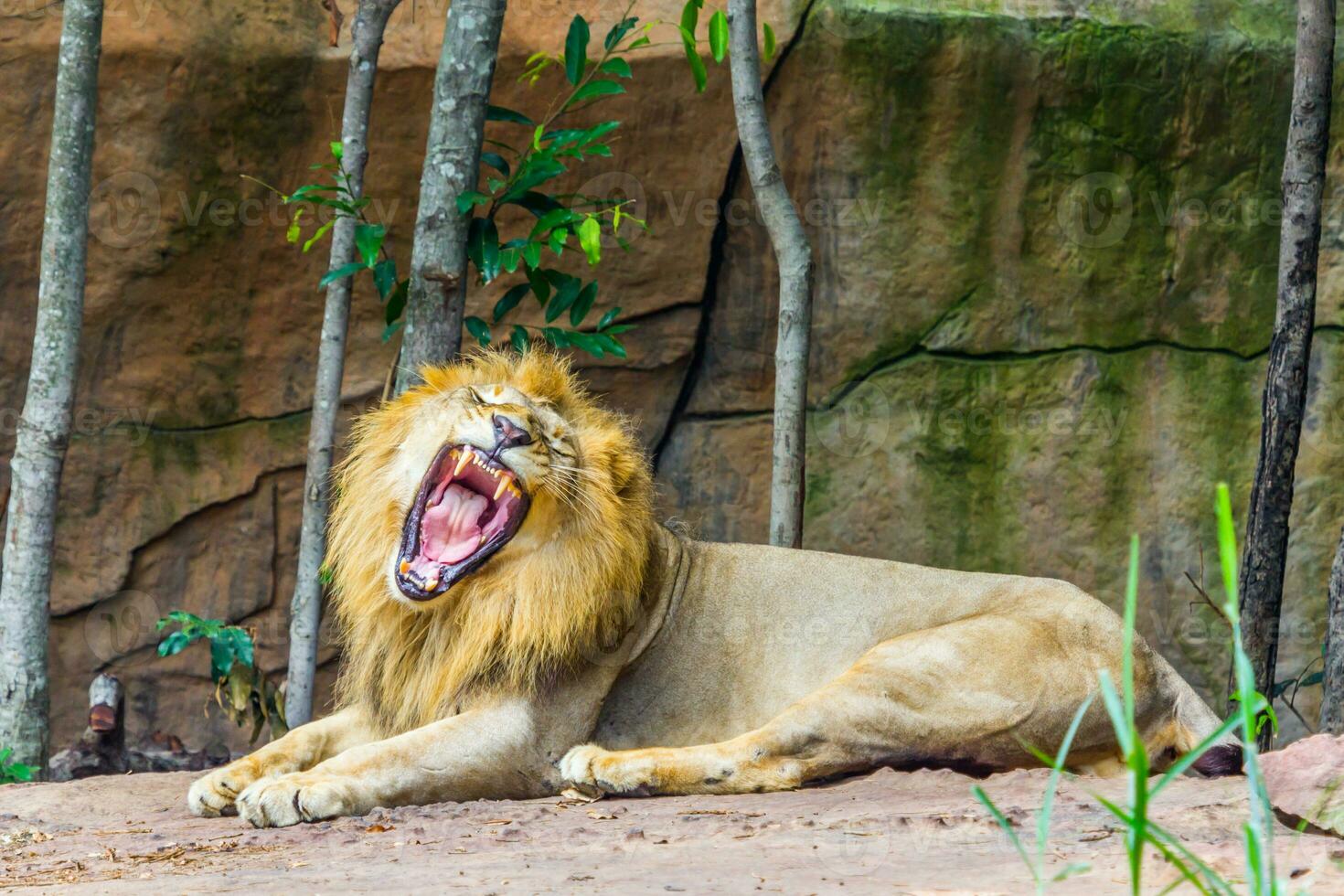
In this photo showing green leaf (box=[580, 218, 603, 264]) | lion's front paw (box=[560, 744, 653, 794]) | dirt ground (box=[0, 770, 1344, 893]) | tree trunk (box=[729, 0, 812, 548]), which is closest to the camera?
dirt ground (box=[0, 770, 1344, 893])

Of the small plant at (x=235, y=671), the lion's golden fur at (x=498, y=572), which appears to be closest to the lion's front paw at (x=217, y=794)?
the lion's golden fur at (x=498, y=572)

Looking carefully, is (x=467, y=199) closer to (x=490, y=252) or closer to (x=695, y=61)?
(x=490, y=252)

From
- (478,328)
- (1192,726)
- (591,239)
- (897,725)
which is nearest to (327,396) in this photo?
(478,328)

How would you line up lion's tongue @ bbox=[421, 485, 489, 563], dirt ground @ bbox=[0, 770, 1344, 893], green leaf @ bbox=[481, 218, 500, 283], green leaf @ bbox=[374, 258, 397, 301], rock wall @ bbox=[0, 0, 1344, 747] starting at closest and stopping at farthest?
dirt ground @ bbox=[0, 770, 1344, 893] → lion's tongue @ bbox=[421, 485, 489, 563] → green leaf @ bbox=[481, 218, 500, 283] → green leaf @ bbox=[374, 258, 397, 301] → rock wall @ bbox=[0, 0, 1344, 747]

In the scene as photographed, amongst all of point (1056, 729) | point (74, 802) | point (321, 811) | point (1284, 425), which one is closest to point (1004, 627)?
point (1056, 729)

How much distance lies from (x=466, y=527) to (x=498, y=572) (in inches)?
6.4

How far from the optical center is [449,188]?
17.1 ft

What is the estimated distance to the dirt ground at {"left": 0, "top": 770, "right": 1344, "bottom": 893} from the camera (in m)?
2.56

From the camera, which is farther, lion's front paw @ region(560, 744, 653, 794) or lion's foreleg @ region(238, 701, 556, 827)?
lion's front paw @ region(560, 744, 653, 794)

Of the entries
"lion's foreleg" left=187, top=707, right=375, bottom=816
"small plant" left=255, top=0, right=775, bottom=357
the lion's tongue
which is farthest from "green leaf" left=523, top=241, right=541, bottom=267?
"lion's foreleg" left=187, top=707, right=375, bottom=816

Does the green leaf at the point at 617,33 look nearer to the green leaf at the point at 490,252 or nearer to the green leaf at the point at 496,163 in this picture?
→ the green leaf at the point at 496,163

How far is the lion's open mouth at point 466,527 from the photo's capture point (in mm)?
4098

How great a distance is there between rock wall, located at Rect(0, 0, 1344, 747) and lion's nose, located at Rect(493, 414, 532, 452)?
2.80 m

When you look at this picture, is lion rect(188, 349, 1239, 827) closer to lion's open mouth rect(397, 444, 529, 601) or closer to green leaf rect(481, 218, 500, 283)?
lion's open mouth rect(397, 444, 529, 601)
